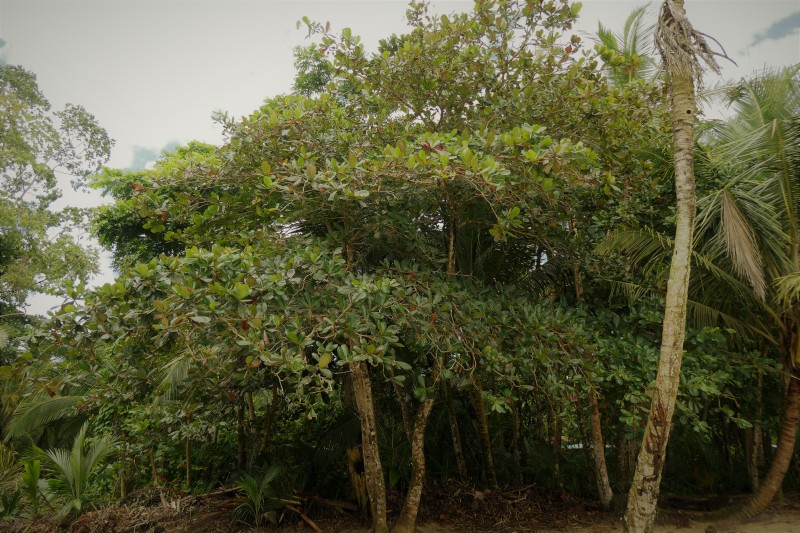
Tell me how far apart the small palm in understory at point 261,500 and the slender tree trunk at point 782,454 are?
5301 millimetres

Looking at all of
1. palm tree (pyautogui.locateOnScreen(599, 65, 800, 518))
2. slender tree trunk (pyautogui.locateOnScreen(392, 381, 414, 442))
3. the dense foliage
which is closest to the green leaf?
the dense foliage

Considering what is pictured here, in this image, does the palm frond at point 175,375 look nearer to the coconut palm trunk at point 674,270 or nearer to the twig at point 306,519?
the twig at point 306,519

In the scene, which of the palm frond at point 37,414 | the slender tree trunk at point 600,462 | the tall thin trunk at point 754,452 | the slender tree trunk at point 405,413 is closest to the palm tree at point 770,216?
the tall thin trunk at point 754,452

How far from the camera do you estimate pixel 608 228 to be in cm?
546

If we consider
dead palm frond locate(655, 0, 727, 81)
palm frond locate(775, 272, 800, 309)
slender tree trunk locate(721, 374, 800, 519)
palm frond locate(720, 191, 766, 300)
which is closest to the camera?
dead palm frond locate(655, 0, 727, 81)

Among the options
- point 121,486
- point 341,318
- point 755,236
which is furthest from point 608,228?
point 121,486

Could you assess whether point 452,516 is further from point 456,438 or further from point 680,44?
point 680,44

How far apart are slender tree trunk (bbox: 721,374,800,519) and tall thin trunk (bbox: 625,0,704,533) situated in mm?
2484

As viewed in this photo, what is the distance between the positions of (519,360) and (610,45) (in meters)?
6.64

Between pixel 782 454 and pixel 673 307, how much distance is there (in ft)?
9.94

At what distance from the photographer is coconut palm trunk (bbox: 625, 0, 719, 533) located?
12.3ft

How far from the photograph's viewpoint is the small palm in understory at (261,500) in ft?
17.4

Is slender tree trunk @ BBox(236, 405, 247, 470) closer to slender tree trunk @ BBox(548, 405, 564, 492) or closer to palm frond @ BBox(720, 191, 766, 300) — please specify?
slender tree trunk @ BBox(548, 405, 564, 492)

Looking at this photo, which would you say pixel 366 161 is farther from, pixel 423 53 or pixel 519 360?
pixel 519 360
